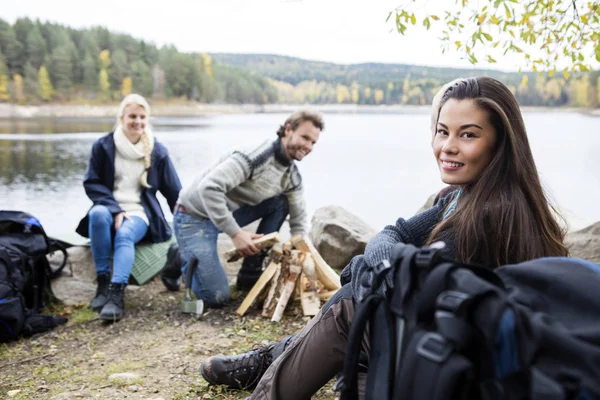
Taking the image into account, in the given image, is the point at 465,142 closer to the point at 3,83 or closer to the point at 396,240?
the point at 396,240

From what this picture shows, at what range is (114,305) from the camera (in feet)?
14.0

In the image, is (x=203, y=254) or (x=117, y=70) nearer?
(x=203, y=254)

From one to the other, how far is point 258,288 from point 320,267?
19.4 inches

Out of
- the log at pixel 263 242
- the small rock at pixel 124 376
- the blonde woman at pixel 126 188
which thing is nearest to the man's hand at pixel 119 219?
the blonde woman at pixel 126 188

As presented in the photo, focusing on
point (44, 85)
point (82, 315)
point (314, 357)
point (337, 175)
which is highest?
point (44, 85)

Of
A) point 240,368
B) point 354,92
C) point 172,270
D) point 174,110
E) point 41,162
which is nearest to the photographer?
point 240,368

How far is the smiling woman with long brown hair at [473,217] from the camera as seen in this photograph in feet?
6.17

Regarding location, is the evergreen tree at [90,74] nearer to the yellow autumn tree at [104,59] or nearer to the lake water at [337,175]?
the yellow autumn tree at [104,59]

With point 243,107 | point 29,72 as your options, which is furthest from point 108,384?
point 243,107

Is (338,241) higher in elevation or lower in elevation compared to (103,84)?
lower

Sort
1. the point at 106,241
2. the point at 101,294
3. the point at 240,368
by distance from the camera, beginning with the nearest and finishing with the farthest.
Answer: the point at 240,368
the point at 101,294
the point at 106,241

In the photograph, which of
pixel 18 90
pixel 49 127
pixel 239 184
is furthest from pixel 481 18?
pixel 18 90

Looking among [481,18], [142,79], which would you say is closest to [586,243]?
[481,18]

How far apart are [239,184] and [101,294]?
1.44 metres
